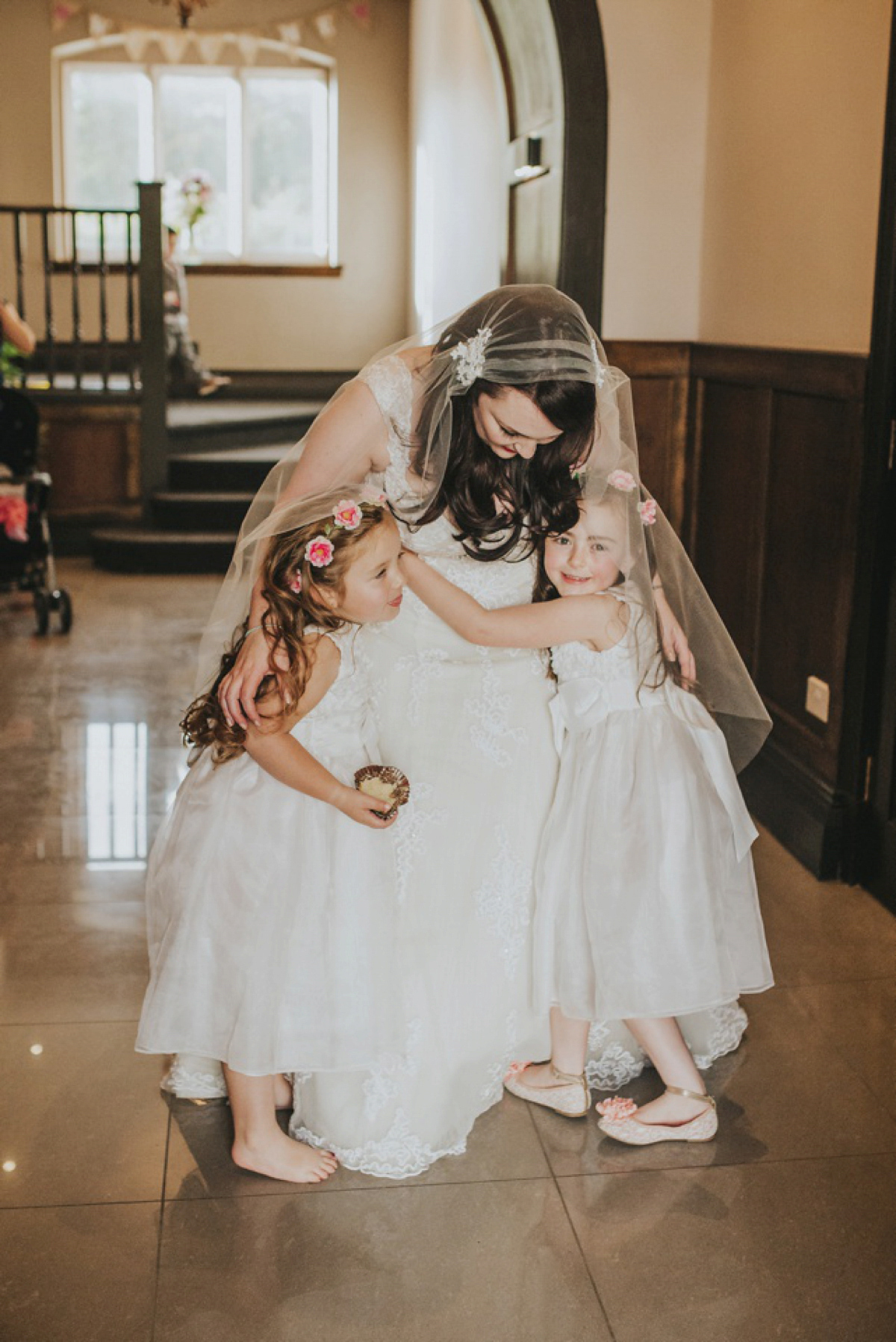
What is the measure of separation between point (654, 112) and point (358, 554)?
2.63 m

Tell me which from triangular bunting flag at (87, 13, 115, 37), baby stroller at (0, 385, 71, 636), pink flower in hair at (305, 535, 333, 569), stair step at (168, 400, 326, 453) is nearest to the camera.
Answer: pink flower in hair at (305, 535, 333, 569)

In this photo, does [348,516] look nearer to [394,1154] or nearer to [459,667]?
[459,667]

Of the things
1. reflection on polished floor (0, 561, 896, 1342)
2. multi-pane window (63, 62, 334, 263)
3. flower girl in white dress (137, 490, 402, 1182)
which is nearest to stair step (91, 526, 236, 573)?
multi-pane window (63, 62, 334, 263)

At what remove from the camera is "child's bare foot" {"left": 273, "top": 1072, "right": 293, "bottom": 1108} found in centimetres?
243

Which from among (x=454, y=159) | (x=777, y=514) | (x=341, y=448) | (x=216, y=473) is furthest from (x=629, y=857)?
(x=454, y=159)

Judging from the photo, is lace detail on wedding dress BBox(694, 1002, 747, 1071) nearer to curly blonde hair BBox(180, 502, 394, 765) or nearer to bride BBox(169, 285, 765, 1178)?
bride BBox(169, 285, 765, 1178)

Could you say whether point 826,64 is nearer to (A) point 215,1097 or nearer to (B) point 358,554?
(B) point 358,554

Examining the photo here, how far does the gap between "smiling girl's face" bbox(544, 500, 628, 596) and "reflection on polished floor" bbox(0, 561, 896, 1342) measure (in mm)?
900

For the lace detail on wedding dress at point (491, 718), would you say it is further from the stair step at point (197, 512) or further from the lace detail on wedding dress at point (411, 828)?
the stair step at point (197, 512)

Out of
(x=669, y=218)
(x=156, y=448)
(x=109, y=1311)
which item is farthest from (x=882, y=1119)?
(x=156, y=448)

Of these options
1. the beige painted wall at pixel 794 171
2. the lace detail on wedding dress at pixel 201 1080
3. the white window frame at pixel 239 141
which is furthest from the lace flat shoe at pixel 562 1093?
the white window frame at pixel 239 141

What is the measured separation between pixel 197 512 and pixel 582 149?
4188mm

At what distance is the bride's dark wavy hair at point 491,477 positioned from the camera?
232 cm

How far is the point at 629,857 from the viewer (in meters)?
2.34
